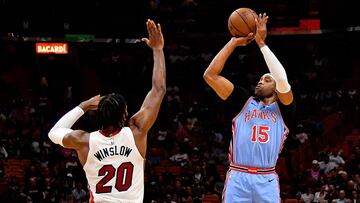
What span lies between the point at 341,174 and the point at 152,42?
33.0ft

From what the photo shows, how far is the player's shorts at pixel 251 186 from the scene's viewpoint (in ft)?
18.5

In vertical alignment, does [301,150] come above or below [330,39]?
below

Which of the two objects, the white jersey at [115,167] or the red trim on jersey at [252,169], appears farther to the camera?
the red trim on jersey at [252,169]

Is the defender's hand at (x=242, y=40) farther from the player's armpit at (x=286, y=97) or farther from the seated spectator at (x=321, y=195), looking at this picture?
the seated spectator at (x=321, y=195)

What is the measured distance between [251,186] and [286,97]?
83 centimetres

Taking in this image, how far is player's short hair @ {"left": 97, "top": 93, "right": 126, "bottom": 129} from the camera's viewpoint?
178 inches

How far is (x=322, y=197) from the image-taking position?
45.2 feet

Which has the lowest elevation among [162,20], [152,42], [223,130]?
[223,130]

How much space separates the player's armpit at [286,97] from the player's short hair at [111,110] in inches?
69.9

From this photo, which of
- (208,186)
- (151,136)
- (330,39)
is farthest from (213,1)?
(208,186)

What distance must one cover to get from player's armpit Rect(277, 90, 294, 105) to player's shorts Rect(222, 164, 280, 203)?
1.99 feet

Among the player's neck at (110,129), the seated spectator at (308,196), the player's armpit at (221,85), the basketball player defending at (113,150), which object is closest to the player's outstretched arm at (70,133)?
the basketball player defending at (113,150)

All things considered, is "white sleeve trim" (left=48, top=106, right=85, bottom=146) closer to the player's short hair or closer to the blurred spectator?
the player's short hair

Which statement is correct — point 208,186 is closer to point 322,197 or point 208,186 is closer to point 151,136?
point 322,197
